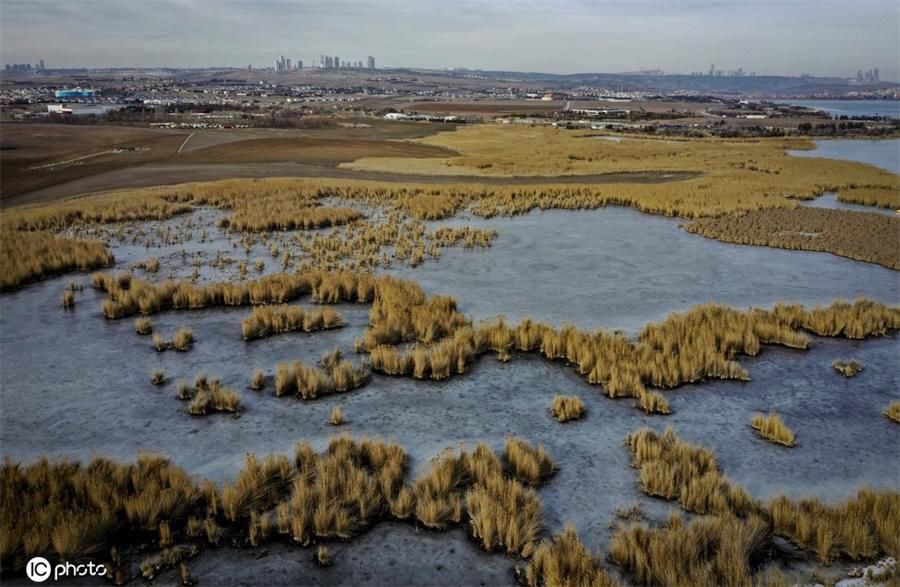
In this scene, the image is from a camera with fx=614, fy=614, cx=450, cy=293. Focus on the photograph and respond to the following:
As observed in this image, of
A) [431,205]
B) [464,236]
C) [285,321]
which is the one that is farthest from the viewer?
[431,205]

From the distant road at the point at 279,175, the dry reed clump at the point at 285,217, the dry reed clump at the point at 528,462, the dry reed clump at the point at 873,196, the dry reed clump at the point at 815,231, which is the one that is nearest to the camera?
the dry reed clump at the point at 528,462

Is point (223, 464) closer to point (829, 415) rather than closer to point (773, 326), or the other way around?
point (829, 415)

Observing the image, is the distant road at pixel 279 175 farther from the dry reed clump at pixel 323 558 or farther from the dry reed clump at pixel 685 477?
the dry reed clump at pixel 323 558

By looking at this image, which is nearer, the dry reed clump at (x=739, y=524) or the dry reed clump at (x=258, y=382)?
the dry reed clump at (x=739, y=524)

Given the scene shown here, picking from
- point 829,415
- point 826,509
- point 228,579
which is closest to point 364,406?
point 228,579

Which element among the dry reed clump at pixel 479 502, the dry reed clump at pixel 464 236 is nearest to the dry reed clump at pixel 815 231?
the dry reed clump at pixel 464 236

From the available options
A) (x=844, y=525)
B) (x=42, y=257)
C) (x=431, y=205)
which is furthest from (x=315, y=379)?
(x=431, y=205)

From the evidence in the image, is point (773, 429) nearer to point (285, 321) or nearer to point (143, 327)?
point (285, 321)
